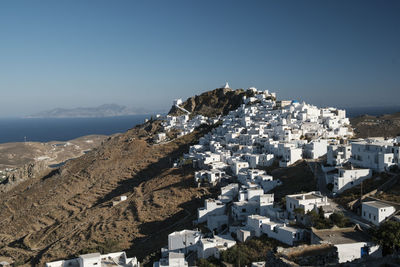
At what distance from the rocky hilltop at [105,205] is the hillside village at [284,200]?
3.06 m

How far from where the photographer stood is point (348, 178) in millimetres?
23750

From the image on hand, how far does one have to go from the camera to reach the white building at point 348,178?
23.6 m

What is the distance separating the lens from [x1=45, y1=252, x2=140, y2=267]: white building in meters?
19.0

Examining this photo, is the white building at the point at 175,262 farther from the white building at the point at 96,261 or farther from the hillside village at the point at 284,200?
the white building at the point at 96,261

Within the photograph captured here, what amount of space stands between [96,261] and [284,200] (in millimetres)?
11471

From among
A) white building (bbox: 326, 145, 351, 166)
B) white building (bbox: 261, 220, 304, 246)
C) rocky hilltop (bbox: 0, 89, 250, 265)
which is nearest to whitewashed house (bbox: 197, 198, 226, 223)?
rocky hilltop (bbox: 0, 89, 250, 265)

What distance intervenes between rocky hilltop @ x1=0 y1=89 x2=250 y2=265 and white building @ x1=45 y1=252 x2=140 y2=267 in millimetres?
3669

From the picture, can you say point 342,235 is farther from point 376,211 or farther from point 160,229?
point 160,229

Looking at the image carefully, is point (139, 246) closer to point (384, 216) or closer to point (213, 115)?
point (384, 216)

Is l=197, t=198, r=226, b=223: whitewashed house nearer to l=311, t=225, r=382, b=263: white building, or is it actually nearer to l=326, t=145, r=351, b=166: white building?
l=311, t=225, r=382, b=263: white building

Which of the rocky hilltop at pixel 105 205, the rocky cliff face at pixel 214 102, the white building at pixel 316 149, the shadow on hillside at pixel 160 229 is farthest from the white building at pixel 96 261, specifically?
the rocky cliff face at pixel 214 102

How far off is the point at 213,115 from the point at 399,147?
147 ft

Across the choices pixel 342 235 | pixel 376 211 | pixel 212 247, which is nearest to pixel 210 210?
pixel 212 247

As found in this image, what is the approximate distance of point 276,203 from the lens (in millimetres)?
23641
